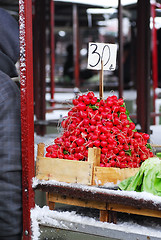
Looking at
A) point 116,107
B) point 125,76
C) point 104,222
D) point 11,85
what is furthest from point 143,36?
point 125,76

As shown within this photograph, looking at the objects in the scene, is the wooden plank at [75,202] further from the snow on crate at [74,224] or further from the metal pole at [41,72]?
the metal pole at [41,72]

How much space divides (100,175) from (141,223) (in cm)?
34

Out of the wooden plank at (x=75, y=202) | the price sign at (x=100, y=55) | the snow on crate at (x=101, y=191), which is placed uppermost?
the price sign at (x=100, y=55)

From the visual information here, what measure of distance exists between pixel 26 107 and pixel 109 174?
0.57 m

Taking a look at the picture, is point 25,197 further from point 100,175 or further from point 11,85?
point 11,85

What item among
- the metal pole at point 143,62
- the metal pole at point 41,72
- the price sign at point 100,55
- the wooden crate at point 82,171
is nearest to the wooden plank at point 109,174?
the wooden crate at point 82,171

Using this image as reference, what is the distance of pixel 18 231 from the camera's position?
213cm

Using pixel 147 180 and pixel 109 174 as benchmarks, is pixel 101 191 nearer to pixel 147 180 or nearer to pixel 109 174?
pixel 109 174

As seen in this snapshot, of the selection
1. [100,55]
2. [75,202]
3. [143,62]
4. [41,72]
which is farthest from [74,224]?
[41,72]

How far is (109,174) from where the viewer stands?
6.75ft

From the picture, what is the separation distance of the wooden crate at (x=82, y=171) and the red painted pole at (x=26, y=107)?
0.09 meters

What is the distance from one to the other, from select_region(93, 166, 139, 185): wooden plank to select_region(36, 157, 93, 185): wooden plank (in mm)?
41

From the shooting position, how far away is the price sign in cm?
248

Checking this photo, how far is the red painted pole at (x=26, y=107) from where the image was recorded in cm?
198
